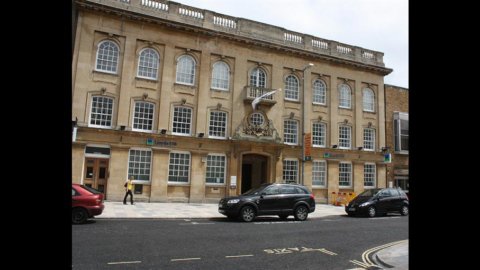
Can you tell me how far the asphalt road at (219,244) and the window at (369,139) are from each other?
15865 millimetres

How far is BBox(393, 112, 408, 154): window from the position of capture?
28.9 meters

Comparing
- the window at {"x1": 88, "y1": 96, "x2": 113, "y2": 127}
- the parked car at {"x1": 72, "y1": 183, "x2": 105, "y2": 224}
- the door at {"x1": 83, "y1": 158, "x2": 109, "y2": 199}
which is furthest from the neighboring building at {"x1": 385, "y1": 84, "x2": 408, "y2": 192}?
the parked car at {"x1": 72, "y1": 183, "x2": 105, "y2": 224}

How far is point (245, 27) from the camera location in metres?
24.5

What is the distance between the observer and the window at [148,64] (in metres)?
21.6

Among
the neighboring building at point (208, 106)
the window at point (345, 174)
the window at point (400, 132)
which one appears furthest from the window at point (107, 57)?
the window at point (400, 132)

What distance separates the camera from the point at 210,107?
900 inches

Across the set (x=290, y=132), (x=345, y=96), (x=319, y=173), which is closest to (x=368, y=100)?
(x=345, y=96)

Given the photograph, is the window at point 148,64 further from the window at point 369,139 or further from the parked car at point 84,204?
the window at point 369,139

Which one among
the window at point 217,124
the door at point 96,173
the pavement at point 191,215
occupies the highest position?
the window at point 217,124

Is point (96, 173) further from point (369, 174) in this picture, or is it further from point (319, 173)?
point (369, 174)

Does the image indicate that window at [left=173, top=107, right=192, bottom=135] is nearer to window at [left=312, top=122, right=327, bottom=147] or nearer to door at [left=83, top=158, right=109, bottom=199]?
door at [left=83, top=158, right=109, bottom=199]

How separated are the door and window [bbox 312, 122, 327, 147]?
15505 mm
